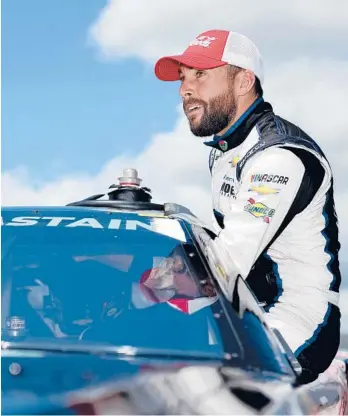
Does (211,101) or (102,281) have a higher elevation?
(211,101)

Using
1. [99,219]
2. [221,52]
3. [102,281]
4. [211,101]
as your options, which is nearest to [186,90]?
[211,101]

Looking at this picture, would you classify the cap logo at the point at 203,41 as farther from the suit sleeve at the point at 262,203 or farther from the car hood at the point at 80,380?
the car hood at the point at 80,380

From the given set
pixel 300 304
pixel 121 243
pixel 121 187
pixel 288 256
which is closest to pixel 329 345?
pixel 300 304

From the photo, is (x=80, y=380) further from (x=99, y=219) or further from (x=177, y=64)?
(x=177, y=64)

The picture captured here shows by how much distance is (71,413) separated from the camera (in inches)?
62.9

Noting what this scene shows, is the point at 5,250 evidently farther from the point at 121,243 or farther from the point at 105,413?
the point at 105,413

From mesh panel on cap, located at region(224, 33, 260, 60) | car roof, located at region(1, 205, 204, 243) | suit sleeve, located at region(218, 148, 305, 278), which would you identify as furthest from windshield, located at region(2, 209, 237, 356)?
mesh panel on cap, located at region(224, 33, 260, 60)

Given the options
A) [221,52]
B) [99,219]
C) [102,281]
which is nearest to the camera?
[102,281]

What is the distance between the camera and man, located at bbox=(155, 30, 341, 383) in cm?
278

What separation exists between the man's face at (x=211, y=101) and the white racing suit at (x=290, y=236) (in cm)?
23

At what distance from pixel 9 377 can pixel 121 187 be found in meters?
1.73

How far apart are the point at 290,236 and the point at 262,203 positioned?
33 centimetres

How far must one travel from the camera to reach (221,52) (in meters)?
3.42

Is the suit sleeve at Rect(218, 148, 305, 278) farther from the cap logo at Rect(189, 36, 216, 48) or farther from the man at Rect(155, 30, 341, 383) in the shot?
the cap logo at Rect(189, 36, 216, 48)
